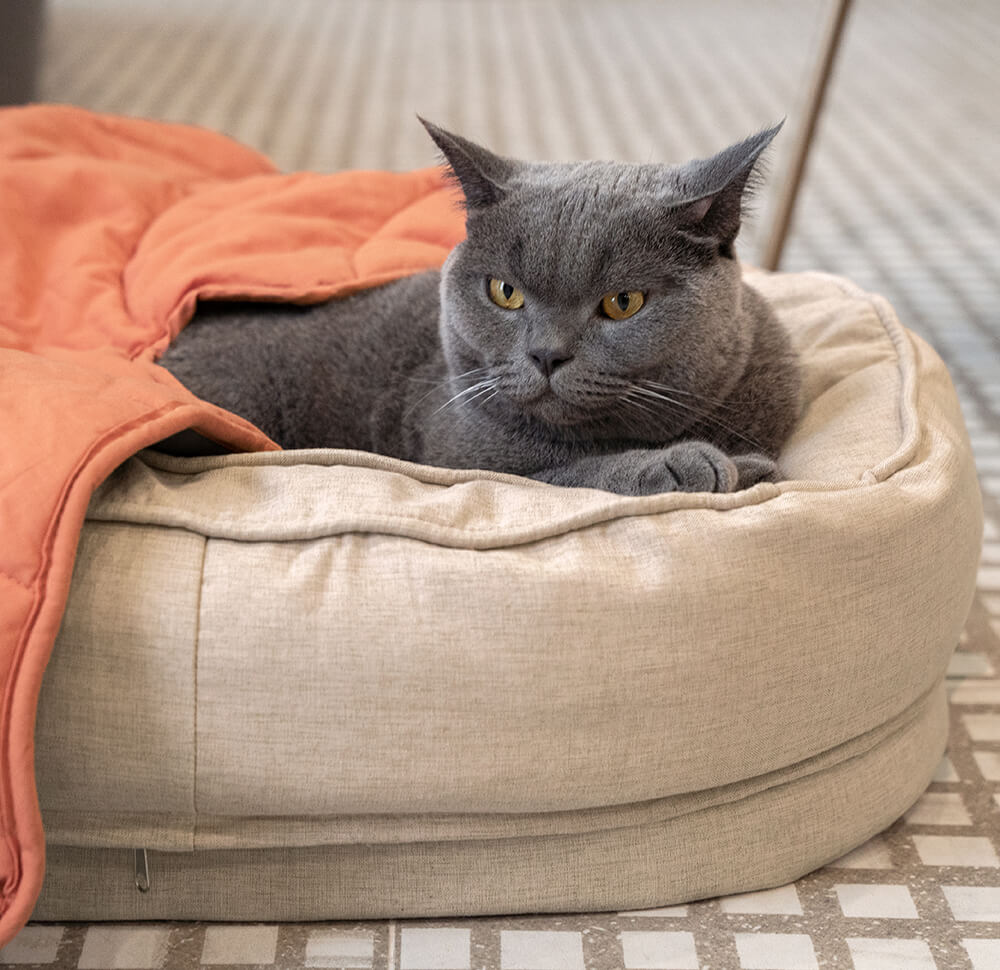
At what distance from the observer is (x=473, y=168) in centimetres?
112

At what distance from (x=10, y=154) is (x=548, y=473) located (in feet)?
3.48

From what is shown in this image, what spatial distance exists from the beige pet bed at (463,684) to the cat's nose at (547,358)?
0.39ft

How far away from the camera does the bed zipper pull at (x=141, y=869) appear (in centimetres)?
100

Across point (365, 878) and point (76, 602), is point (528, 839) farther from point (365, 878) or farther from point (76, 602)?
point (76, 602)

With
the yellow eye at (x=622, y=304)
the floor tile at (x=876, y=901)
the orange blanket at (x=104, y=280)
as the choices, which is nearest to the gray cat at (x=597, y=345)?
the yellow eye at (x=622, y=304)

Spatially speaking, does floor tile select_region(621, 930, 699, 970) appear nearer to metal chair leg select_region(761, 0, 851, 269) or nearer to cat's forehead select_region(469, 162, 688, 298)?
cat's forehead select_region(469, 162, 688, 298)

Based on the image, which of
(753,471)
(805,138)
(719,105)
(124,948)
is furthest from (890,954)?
(719,105)

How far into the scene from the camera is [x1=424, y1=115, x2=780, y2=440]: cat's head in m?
1.06

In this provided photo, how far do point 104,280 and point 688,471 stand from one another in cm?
91

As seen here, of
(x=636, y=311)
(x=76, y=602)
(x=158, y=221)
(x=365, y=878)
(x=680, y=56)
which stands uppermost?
(x=636, y=311)

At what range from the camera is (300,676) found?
0.91m

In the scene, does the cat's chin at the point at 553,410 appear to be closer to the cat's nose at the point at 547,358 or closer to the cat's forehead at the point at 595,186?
the cat's nose at the point at 547,358

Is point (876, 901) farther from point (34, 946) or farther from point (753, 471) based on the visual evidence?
point (34, 946)

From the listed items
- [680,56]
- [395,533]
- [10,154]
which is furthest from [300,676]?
[680,56]
